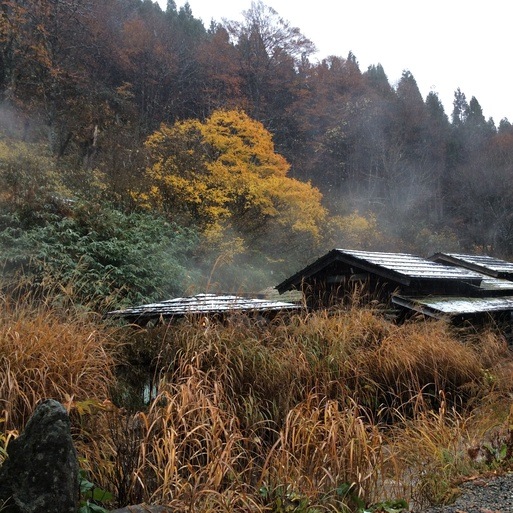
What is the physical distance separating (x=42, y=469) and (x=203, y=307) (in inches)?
184

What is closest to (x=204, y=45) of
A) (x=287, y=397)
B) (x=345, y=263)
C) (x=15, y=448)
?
(x=345, y=263)

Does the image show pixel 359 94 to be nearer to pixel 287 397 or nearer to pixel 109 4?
pixel 109 4

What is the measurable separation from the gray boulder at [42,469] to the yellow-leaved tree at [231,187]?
17.0 meters

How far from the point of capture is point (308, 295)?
562 inches

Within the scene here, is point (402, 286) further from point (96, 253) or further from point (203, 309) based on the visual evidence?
point (96, 253)

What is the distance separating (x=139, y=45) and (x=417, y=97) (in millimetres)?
26721

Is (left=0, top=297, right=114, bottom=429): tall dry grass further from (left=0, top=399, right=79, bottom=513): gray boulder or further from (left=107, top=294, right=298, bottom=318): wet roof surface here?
(left=107, top=294, right=298, bottom=318): wet roof surface

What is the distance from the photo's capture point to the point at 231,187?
22.1 m

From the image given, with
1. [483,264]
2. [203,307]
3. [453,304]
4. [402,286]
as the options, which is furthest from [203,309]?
[483,264]

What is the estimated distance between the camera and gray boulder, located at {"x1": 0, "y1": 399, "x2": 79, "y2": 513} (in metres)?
3.09

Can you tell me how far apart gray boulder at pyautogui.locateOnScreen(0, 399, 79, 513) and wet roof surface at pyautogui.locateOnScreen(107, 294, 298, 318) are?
13.6 feet

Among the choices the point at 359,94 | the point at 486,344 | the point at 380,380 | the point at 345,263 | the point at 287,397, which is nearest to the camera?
the point at 287,397

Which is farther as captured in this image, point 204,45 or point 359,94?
point 359,94

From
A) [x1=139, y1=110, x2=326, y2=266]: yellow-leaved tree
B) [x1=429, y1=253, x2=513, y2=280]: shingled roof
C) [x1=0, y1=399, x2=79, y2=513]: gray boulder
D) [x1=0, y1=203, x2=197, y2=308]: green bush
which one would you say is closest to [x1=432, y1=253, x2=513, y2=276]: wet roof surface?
[x1=429, y1=253, x2=513, y2=280]: shingled roof
